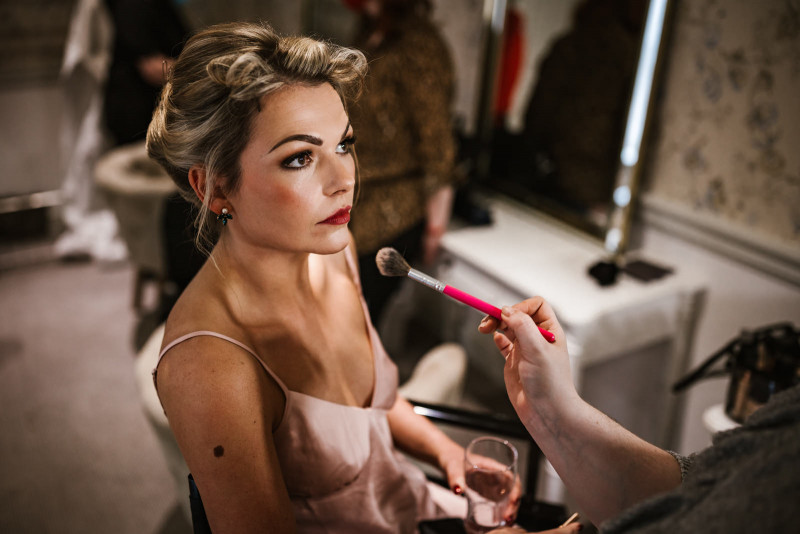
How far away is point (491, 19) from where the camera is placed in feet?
7.78

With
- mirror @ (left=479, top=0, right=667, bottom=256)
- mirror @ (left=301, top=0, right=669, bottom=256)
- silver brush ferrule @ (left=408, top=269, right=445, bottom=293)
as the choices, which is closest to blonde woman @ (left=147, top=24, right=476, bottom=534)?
silver brush ferrule @ (left=408, top=269, right=445, bottom=293)

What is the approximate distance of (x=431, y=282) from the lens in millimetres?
827

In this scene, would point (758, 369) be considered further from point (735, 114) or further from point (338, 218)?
point (338, 218)

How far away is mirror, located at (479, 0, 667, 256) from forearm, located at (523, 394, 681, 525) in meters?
1.28

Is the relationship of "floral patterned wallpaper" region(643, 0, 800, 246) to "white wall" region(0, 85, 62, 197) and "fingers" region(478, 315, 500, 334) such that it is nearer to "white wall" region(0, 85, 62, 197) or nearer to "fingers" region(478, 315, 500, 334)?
"fingers" region(478, 315, 500, 334)

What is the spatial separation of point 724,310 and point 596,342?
44 cm

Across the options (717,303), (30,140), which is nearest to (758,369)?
(717,303)

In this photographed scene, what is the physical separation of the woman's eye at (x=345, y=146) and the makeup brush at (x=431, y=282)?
0.16m

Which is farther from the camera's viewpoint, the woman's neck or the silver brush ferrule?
the woman's neck

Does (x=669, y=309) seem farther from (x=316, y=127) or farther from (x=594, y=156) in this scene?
(x=316, y=127)

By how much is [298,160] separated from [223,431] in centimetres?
38

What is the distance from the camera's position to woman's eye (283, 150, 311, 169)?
2.75 feet

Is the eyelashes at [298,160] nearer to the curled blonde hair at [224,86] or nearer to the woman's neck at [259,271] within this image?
the curled blonde hair at [224,86]

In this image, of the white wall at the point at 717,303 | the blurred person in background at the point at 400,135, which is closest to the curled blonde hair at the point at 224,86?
the blurred person in background at the point at 400,135
